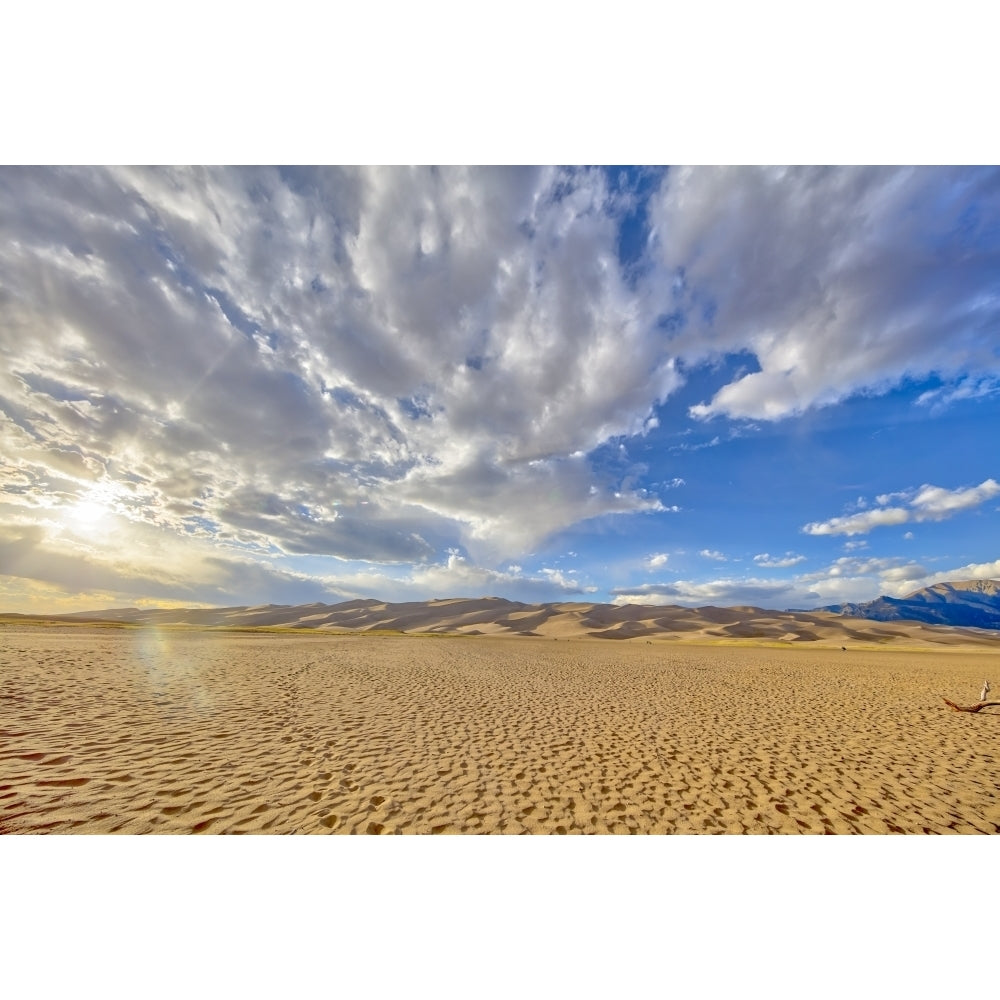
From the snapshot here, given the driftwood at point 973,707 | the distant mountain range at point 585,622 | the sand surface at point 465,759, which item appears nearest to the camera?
the sand surface at point 465,759

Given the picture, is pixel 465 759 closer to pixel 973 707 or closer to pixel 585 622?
pixel 973 707

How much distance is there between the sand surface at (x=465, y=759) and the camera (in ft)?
18.6

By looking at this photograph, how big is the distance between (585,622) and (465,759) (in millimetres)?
88159

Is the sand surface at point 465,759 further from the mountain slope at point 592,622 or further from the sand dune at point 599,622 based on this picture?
the sand dune at point 599,622

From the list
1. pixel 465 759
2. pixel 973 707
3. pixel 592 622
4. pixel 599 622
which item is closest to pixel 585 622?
pixel 592 622

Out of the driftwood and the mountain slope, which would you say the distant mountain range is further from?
the driftwood

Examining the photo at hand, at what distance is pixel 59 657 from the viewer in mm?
19484

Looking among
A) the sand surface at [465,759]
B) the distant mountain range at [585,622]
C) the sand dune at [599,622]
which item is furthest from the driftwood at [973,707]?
the sand dune at [599,622]

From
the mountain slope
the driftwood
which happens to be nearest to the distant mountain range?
the mountain slope

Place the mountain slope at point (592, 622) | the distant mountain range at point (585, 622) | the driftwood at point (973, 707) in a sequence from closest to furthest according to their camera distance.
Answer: the driftwood at point (973, 707) → the mountain slope at point (592, 622) → the distant mountain range at point (585, 622)

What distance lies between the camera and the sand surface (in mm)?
5684

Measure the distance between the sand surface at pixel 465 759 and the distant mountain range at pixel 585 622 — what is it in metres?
57.1

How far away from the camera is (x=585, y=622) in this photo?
298 ft

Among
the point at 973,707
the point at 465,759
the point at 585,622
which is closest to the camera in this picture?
the point at 465,759
